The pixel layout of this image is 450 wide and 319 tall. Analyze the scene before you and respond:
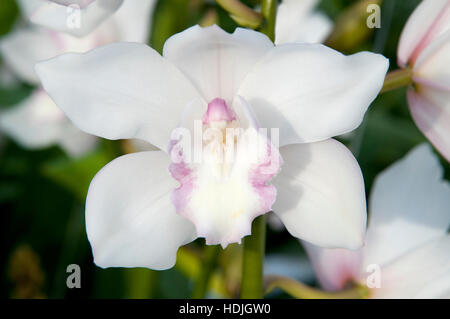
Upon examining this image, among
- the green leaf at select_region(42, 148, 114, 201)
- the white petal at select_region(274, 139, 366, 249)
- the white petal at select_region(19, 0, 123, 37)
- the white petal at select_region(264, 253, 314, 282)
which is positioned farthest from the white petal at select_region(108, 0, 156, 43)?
the white petal at select_region(264, 253, 314, 282)

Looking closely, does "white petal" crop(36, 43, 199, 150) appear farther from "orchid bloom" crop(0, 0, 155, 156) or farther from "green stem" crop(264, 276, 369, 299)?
"orchid bloom" crop(0, 0, 155, 156)

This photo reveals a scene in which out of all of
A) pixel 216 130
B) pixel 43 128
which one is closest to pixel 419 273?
pixel 216 130

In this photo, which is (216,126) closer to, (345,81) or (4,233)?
(345,81)

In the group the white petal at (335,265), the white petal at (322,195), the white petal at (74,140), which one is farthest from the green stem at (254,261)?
the white petal at (74,140)

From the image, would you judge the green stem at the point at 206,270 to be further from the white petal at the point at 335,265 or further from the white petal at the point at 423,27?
the white petal at the point at 423,27

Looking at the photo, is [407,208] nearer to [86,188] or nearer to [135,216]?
[135,216]
